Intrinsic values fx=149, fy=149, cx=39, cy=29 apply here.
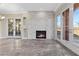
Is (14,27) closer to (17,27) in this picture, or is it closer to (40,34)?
(17,27)

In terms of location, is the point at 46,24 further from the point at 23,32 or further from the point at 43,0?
the point at 43,0

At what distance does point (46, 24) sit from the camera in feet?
40.1

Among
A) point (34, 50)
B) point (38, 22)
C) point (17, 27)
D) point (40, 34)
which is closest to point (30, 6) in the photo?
point (38, 22)

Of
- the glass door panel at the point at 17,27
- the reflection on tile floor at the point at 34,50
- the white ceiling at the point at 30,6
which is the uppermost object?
the white ceiling at the point at 30,6

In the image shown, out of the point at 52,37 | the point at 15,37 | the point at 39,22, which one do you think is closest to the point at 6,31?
the point at 15,37

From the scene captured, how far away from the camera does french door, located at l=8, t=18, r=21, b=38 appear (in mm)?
13132

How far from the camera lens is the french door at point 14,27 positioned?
517 inches

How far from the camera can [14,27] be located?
43.5 ft

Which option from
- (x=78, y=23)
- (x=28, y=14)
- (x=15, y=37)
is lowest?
(x=15, y=37)

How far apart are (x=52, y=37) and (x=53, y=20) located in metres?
1.39

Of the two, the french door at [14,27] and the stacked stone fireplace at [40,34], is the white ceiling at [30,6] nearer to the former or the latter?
the stacked stone fireplace at [40,34]

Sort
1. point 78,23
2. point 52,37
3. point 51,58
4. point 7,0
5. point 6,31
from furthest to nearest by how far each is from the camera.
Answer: point 6,31
point 52,37
point 78,23
point 51,58
point 7,0

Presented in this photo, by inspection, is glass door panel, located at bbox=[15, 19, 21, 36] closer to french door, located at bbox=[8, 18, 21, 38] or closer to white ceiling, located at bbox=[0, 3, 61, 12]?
french door, located at bbox=[8, 18, 21, 38]

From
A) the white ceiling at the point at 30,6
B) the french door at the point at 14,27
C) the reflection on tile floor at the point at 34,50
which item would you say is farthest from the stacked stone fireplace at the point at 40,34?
the reflection on tile floor at the point at 34,50
